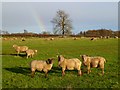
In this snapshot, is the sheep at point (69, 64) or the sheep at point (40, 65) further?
the sheep at point (69, 64)

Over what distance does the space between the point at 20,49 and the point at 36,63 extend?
19359 mm

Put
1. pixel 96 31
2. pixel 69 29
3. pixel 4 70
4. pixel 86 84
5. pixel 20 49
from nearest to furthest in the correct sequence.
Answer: pixel 86 84
pixel 4 70
pixel 20 49
pixel 69 29
pixel 96 31

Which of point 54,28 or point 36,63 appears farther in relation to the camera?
point 54,28

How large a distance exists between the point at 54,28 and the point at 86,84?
10629cm

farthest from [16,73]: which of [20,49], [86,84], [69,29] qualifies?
[69,29]

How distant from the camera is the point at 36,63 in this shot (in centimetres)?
1938

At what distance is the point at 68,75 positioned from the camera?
64.6 ft

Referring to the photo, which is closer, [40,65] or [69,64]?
[40,65]

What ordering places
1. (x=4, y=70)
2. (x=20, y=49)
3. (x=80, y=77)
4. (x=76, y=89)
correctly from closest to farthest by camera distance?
(x=76, y=89), (x=80, y=77), (x=4, y=70), (x=20, y=49)

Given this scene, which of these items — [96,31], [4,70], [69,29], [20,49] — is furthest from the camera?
[96,31]

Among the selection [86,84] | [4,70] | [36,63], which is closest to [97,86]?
[86,84]

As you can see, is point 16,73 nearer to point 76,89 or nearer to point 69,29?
point 76,89

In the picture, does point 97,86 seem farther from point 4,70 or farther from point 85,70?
point 4,70

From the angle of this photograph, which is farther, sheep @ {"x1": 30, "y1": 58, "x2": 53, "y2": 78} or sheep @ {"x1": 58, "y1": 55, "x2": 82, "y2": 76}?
sheep @ {"x1": 58, "y1": 55, "x2": 82, "y2": 76}
